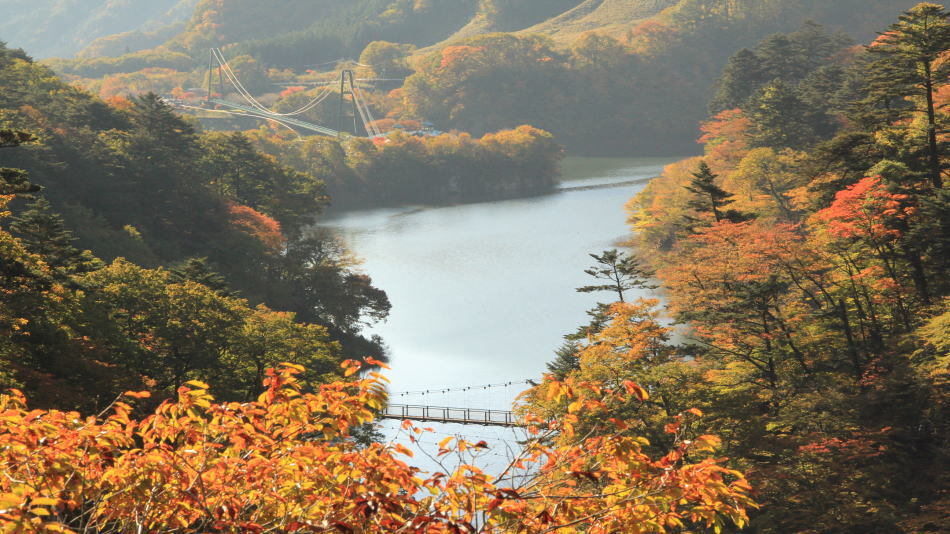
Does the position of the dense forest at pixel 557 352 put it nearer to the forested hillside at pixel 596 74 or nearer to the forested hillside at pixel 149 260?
the forested hillside at pixel 149 260

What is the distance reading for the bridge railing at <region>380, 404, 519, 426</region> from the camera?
2927cm

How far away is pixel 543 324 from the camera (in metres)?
43.4

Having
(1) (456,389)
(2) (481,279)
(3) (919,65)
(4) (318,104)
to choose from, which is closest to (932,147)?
(3) (919,65)

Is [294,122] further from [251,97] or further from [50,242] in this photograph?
[50,242]

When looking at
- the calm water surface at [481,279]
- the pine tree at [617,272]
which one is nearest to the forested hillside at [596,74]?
the calm water surface at [481,279]

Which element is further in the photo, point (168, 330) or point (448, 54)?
point (448, 54)

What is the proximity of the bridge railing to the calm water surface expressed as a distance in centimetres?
210

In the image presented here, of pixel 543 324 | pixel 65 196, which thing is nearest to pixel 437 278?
pixel 543 324

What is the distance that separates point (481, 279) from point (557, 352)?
70.0 ft

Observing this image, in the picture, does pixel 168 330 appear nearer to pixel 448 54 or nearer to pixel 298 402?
pixel 298 402

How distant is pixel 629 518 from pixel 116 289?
19.4m

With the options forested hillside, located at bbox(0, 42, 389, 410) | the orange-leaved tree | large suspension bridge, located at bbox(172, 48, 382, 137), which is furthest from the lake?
large suspension bridge, located at bbox(172, 48, 382, 137)

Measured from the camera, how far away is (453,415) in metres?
31.7

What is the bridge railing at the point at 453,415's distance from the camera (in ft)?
96.0
